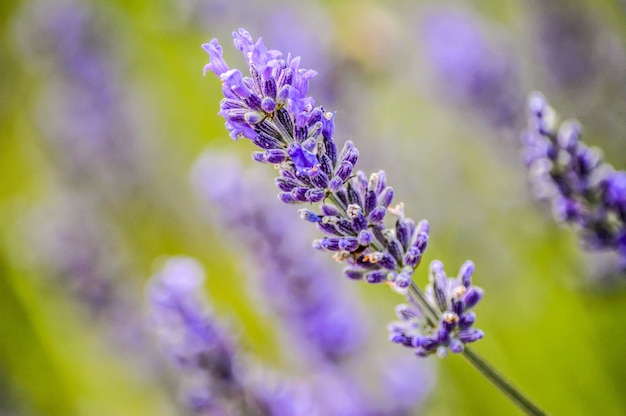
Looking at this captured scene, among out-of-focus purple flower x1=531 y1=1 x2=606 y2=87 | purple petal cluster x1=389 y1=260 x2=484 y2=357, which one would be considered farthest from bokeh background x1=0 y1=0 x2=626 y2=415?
purple petal cluster x1=389 y1=260 x2=484 y2=357

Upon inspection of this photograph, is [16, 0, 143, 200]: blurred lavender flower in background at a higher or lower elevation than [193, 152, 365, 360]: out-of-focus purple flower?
higher

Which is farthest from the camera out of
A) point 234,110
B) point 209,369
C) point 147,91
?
point 147,91

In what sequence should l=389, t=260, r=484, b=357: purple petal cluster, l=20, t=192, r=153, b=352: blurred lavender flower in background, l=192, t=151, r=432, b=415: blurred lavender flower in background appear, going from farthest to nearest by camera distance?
l=20, t=192, r=153, b=352: blurred lavender flower in background < l=192, t=151, r=432, b=415: blurred lavender flower in background < l=389, t=260, r=484, b=357: purple petal cluster

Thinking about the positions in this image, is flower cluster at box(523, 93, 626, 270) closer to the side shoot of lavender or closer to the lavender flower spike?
the side shoot of lavender

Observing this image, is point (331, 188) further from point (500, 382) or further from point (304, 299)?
point (304, 299)

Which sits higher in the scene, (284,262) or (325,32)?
(325,32)

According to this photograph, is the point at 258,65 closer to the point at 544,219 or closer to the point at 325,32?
the point at 544,219

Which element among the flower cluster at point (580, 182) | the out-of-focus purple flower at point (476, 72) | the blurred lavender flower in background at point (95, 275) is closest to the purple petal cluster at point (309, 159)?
the flower cluster at point (580, 182)

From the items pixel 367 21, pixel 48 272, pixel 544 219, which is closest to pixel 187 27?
pixel 367 21
